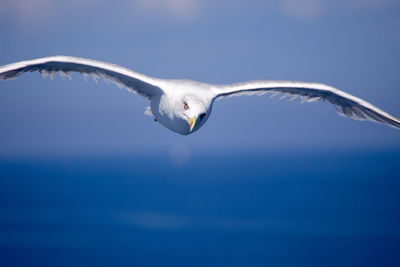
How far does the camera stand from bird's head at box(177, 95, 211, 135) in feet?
27.3

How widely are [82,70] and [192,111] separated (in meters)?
3.27

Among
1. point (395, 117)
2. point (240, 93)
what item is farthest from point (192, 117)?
point (395, 117)

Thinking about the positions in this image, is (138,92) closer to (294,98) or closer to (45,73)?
(45,73)

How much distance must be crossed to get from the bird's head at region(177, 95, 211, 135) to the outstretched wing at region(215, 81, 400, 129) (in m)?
0.96

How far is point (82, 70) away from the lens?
33.2ft

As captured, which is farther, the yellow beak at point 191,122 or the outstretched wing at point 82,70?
the outstretched wing at point 82,70

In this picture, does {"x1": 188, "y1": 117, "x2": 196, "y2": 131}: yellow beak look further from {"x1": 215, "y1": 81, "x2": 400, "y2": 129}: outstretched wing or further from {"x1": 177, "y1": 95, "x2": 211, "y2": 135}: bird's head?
{"x1": 215, "y1": 81, "x2": 400, "y2": 129}: outstretched wing

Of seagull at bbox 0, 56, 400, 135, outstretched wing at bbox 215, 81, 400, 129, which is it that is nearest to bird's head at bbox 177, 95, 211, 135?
seagull at bbox 0, 56, 400, 135

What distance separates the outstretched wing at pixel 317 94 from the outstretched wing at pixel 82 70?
161cm

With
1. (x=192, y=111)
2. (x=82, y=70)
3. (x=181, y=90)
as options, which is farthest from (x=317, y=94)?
(x=82, y=70)

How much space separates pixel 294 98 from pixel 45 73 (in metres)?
5.99

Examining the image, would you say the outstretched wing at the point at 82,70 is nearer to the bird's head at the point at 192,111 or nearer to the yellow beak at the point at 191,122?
A: the bird's head at the point at 192,111

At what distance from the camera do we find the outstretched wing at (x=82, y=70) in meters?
9.30

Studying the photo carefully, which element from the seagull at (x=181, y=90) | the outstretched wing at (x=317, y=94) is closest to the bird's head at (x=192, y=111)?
the seagull at (x=181, y=90)
